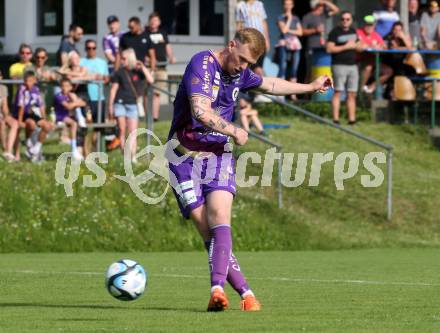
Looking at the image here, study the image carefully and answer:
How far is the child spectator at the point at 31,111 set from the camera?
23.2 m

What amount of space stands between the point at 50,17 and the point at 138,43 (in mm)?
7911

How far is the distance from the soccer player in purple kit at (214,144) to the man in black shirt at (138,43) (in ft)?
48.7

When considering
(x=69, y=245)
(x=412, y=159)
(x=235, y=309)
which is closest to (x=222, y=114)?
(x=235, y=309)

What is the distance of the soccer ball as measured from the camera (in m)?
10.8

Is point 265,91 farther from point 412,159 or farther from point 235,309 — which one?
point 412,159

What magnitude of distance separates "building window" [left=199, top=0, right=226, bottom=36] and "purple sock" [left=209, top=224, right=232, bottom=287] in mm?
23505

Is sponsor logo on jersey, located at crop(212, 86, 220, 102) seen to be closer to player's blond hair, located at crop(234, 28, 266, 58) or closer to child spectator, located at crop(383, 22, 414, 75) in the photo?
player's blond hair, located at crop(234, 28, 266, 58)

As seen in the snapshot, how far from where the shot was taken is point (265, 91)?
11.5 meters

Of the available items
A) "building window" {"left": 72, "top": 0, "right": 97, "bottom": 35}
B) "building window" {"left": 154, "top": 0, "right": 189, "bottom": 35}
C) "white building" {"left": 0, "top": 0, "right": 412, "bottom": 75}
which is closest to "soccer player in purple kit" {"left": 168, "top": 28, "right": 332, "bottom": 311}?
"white building" {"left": 0, "top": 0, "right": 412, "bottom": 75}

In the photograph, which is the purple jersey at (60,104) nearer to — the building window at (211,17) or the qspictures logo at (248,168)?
the qspictures logo at (248,168)

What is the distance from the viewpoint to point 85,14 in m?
33.1

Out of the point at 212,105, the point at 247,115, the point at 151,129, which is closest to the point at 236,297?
the point at 212,105

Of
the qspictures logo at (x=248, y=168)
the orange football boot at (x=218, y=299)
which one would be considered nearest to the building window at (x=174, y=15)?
the qspictures logo at (x=248, y=168)

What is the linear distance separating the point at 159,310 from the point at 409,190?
14.5 metres
